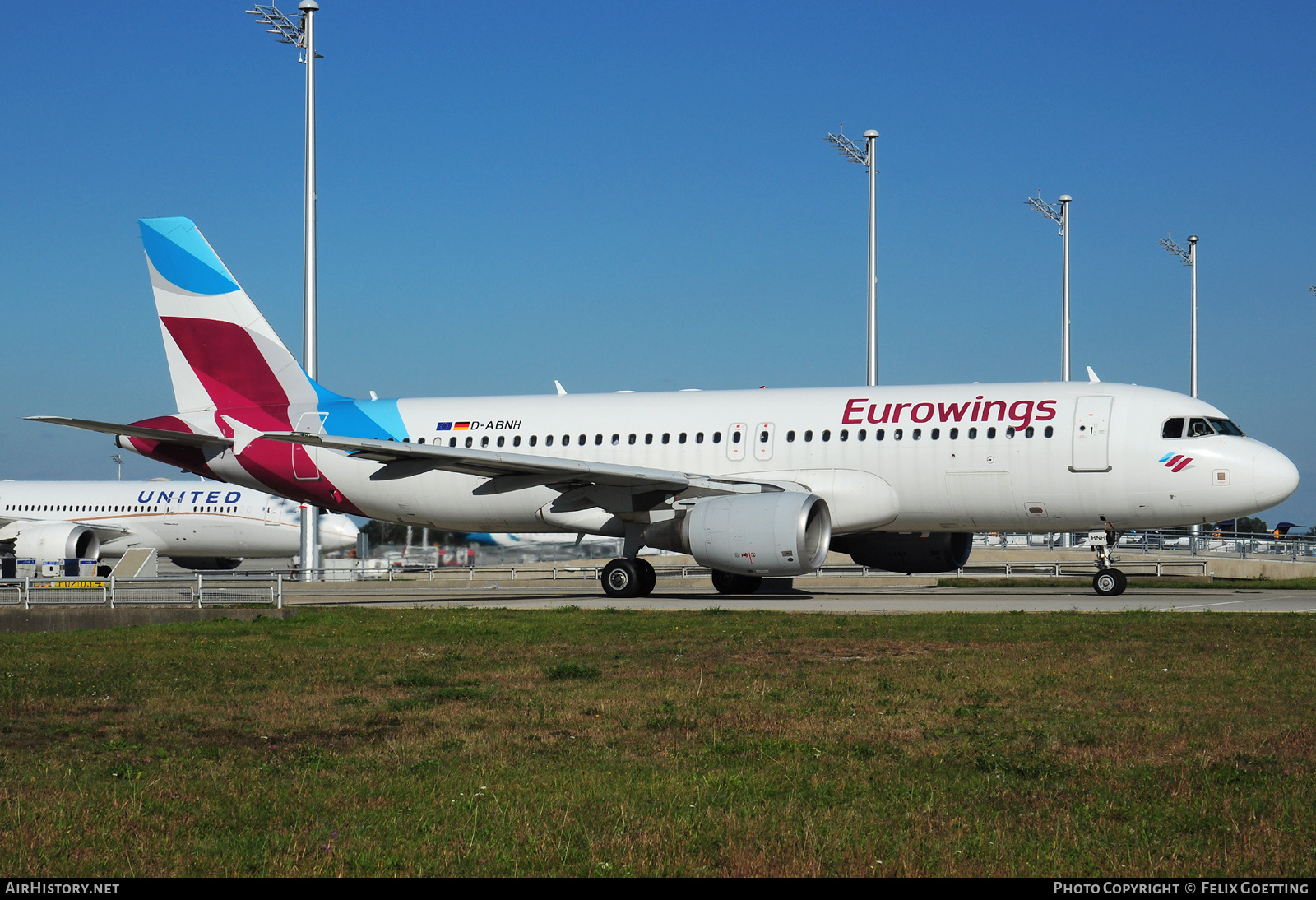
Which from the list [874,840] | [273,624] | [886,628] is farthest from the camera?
[273,624]

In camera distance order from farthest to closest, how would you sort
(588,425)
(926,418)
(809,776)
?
(588,425) < (926,418) < (809,776)

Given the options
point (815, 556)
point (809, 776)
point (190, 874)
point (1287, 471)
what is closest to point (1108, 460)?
point (1287, 471)

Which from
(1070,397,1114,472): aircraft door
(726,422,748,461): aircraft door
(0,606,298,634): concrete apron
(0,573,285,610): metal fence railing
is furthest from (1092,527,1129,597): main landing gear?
(0,573,285,610): metal fence railing

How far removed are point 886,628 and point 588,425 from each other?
36.9 feet

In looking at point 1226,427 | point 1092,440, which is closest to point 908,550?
point 1092,440

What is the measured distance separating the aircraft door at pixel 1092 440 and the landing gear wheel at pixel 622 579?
28.0 ft

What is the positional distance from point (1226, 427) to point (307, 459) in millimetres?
17911

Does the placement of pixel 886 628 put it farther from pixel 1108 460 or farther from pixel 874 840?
pixel 874 840

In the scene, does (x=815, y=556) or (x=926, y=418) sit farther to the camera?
(x=926, y=418)

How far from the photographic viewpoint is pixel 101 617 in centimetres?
1866

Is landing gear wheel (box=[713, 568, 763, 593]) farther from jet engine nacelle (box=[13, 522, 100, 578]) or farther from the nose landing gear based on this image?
jet engine nacelle (box=[13, 522, 100, 578])

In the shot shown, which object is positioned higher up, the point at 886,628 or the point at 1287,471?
the point at 1287,471

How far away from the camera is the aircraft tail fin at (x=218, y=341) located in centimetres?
2695

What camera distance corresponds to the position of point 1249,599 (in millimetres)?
21625
